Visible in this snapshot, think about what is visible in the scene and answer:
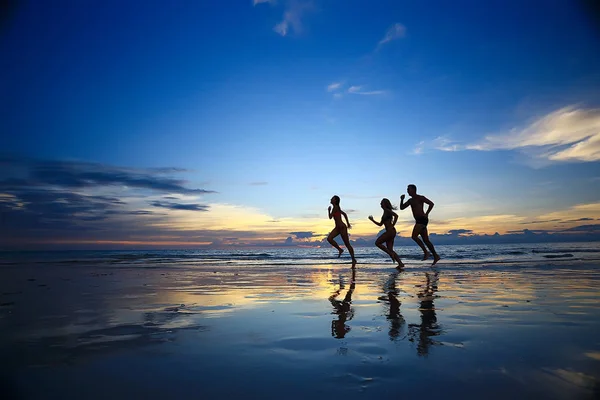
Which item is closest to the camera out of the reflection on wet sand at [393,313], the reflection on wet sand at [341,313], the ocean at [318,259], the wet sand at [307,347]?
the wet sand at [307,347]

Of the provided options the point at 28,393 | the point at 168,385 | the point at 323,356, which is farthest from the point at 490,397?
the point at 28,393

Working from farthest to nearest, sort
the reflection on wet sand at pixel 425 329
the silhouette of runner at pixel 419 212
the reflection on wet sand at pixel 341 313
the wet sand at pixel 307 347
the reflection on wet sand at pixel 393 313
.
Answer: the silhouette of runner at pixel 419 212
the reflection on wet sand at pixel 341 313
the reflection on wet sand at pixel 393 313
the reflection on wet sand at pixel 425 329
the wet sand at pixel 307 347

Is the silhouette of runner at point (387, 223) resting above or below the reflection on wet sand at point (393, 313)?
above

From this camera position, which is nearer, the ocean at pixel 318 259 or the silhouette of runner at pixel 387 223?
the silhouette of runner at pixel 387 223

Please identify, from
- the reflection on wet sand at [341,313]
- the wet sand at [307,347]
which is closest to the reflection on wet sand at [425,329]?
the wet sand at [307,347]

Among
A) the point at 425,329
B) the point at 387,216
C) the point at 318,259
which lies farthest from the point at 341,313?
the point at 318,259

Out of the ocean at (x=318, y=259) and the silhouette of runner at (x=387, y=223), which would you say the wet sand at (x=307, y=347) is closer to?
the silhouette of runner at (x=387, y=223)

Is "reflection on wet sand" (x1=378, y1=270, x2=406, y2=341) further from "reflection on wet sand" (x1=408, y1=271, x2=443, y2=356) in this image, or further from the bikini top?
the bikini top

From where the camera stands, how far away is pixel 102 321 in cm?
384

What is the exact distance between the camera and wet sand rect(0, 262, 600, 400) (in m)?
1.93

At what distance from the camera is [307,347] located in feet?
8.85

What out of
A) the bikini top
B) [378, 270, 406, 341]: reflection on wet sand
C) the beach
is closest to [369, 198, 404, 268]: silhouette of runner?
the bikini top

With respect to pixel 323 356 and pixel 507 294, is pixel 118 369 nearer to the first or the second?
pixel 323 356

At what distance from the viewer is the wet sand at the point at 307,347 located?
193 centimetres
